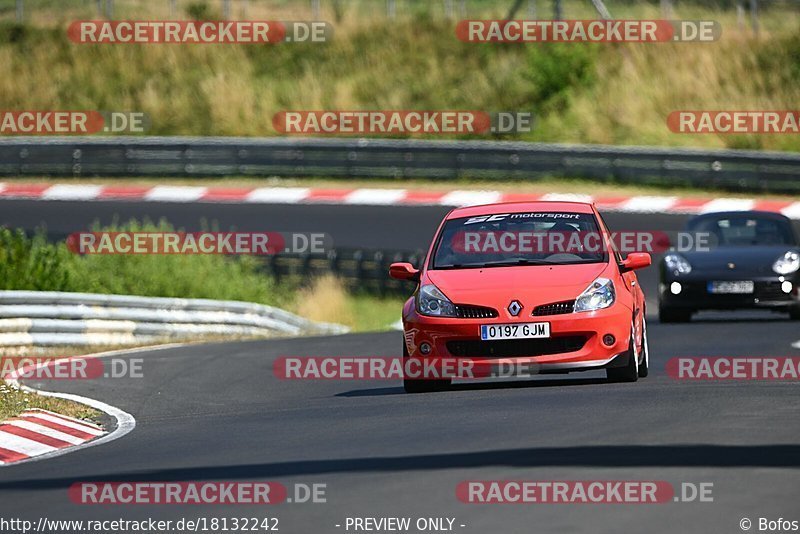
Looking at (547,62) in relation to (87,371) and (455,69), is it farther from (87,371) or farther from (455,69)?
(87,371)

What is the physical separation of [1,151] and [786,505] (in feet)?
99.6

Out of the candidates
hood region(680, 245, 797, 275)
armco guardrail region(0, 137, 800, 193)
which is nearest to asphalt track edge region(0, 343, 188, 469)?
hood region(680, 245, 797, 275)

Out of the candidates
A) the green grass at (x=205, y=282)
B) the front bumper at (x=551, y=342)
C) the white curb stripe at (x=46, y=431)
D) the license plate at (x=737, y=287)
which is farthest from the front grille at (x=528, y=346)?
the green grass at (x=205, y=282)

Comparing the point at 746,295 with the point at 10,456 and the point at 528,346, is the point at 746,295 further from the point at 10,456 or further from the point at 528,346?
the point at 10,456

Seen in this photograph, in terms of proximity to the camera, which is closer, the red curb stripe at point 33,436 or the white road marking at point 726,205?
the red curb stripe at point 33,436

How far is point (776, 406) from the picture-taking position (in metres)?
10.6

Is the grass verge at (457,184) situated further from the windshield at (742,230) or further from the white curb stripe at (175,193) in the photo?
the windshield at (742,230)

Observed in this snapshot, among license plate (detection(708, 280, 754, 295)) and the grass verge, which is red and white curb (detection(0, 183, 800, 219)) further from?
license plate (detection(708, 280, 754, 295))

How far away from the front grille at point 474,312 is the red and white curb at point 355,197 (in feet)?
57.6

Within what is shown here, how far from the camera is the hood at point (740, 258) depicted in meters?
18.6

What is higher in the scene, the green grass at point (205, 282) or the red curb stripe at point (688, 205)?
the red curb stripe at point (688, 205)

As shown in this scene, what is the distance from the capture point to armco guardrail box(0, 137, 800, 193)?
32625 mm

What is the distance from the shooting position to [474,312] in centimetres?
1205

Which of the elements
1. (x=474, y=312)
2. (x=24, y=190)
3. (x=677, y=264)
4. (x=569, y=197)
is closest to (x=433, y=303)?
(x=474, y=312)
